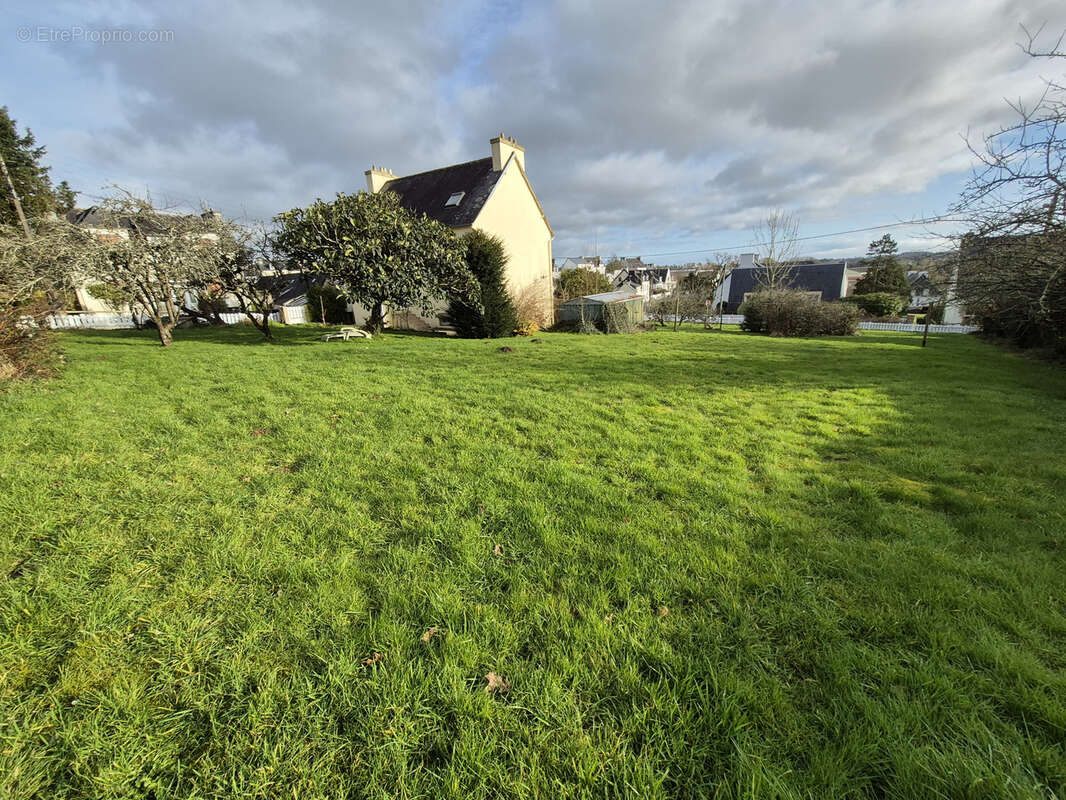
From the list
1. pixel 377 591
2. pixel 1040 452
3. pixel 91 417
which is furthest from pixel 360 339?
pixel 1040 452

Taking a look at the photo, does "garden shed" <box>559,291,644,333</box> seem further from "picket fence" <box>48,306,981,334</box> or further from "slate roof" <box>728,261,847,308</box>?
"slate roof" <box>728,261,847,308</box>

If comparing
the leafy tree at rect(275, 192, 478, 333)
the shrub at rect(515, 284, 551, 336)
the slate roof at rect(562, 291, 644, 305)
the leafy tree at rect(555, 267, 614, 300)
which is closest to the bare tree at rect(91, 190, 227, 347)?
the leafy tree at rect(275, 192, 478, 333)

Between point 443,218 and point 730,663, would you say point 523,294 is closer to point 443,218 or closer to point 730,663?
point 443,218

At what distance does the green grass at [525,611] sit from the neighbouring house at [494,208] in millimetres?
15718

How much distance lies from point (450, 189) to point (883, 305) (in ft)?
117

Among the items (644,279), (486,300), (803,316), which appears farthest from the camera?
(644,279)

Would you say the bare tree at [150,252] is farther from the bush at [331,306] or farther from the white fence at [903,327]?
the white fence at [903,327]

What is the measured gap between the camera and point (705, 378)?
857cm

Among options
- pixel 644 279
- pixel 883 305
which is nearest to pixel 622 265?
pixel 644 279

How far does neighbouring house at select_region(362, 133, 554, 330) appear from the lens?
1986cm

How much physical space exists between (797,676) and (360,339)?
16.1 m

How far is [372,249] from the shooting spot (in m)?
12.8

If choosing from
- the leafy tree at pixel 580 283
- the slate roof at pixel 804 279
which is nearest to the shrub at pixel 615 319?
the leafy tree at pixel 580 283

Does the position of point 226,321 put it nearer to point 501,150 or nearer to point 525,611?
point 501,150
